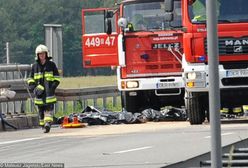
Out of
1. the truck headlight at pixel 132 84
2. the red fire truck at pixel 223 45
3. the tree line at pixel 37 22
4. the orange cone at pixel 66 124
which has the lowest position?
the orange cone at pixel 66 124

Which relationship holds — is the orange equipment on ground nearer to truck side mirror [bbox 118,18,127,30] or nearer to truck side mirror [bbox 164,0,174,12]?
truck side mirror [bbox 118,18,127,30]

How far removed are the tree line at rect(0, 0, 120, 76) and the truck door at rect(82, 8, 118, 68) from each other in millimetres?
59282

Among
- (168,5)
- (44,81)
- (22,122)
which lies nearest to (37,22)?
(22,122)

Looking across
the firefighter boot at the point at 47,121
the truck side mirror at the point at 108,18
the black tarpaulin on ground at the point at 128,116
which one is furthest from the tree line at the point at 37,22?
the firefighter boot at the point at 47,121

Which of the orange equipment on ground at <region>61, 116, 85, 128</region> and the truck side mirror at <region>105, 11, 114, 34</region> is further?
the truck side mirror at <region>105, 11, 114, 34</region>

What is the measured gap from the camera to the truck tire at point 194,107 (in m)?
17.0

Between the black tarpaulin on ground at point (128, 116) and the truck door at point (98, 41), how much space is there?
1439 millimetres

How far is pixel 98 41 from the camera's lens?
21.1 m

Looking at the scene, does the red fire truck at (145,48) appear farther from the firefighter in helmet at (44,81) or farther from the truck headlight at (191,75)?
the truck headlight at (191,75)

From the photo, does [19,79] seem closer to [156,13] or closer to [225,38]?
[156,13]

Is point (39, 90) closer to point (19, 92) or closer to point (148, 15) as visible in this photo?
point (19, 92)

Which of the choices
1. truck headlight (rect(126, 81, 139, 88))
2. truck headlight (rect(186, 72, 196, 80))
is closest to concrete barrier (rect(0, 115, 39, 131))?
truck headlight (rect(126, 81, 139, 88))

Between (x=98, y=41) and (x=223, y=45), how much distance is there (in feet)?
17.6

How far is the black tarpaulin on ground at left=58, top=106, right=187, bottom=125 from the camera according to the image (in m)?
19.4
